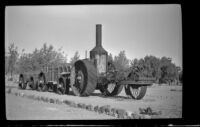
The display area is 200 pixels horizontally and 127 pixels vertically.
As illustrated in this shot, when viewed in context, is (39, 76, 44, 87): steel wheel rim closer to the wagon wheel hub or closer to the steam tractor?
the steam tractor

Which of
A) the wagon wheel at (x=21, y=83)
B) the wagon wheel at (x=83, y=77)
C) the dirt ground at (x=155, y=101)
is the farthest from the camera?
the wagon wheel at (x=21, y=83)

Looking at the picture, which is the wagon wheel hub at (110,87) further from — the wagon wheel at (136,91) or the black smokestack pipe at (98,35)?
the black smokestack pipe at (98,35)

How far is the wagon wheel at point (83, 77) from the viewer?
666 centimetres

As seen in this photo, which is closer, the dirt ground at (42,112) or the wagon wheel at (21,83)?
the dirt ground at (42,112)

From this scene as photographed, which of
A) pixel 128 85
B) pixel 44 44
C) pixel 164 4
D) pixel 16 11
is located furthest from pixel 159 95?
pixel 16 11

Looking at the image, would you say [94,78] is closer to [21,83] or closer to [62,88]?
[62,88]

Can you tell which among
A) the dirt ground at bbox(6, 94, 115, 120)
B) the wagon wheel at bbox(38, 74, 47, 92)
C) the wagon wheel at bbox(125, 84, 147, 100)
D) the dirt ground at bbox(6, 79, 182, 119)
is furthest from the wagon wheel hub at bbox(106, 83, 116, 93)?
the wagon wheel at bbox(38, 74, 47, 92)

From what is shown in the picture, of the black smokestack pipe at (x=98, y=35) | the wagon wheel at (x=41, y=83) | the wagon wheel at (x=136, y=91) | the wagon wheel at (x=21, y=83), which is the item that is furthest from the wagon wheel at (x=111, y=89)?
the wagon wheel at (x=21, y=83)

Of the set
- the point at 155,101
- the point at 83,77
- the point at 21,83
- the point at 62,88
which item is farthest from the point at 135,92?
the point at 21,83

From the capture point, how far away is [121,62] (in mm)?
6594

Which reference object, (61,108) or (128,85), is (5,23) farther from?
(128,85)

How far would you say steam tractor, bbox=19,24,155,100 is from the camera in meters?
6.62

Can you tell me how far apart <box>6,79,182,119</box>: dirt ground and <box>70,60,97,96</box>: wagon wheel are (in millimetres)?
122

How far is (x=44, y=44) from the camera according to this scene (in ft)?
21.7
